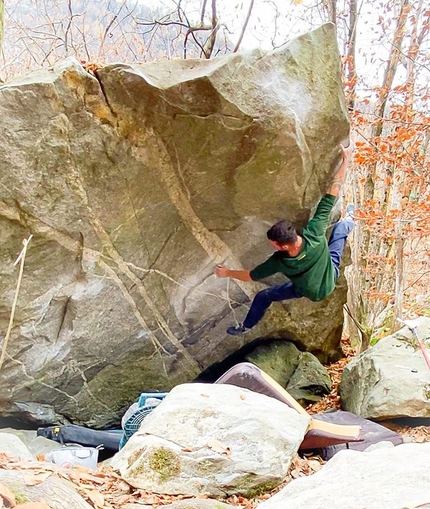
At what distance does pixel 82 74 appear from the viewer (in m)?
4.60

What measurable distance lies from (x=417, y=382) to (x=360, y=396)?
0.81 m

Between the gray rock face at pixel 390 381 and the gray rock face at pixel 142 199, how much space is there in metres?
1.76

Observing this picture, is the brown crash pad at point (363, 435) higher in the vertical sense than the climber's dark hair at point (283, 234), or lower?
lower

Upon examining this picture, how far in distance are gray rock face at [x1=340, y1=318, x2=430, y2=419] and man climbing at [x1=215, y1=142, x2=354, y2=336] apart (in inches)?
44.3

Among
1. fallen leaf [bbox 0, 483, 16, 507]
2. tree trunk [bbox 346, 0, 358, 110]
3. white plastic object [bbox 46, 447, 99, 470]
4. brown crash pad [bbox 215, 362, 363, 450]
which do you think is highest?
tree trunk [bbox 346, 0, 358, 110]

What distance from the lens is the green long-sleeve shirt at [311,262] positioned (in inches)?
214

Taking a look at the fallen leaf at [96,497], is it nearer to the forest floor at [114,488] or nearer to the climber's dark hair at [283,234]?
the forest floor at [114,488]

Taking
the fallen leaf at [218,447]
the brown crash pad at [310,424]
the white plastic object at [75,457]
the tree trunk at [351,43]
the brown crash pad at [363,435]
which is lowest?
the brown crash pad at [363,435]

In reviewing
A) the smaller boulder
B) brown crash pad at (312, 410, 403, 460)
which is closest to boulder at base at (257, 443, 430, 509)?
brown crash pad at (312, 410, 403, 460)

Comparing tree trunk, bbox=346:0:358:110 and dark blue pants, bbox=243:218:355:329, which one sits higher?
tree trunk, bbox=346:0:358:110

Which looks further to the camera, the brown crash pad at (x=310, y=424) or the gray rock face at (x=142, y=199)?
the gray rock face at (x=142, y=199)

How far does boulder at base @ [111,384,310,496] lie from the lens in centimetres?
322

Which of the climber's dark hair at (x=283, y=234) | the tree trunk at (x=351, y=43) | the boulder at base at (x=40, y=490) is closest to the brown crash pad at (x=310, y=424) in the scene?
the climber's dark hair at (x=283, y=234)

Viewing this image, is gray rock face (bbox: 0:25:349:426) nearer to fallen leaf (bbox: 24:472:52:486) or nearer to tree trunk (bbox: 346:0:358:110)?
fallen leaf (bbox: 24:472:52:486)
